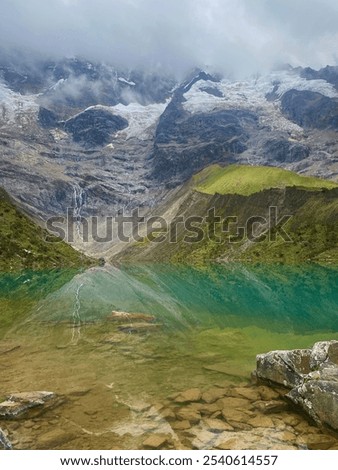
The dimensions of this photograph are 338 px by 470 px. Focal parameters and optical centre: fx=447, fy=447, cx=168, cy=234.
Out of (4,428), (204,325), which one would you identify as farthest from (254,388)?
(204,325)

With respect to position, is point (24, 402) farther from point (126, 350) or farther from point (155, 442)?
point (126, 350)

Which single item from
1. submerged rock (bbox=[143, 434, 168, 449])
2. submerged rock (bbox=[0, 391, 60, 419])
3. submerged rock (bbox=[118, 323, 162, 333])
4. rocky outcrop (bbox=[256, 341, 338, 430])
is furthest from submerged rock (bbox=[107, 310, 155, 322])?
submerged rock (bbox=[143, 434, 168, 449])

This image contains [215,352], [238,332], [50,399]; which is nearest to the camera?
[50,399]

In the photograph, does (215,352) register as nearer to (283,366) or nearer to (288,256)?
(283,366)

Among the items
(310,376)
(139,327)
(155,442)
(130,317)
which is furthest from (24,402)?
(130,317)

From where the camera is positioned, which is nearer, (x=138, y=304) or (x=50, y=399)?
(x=50, y=399)
